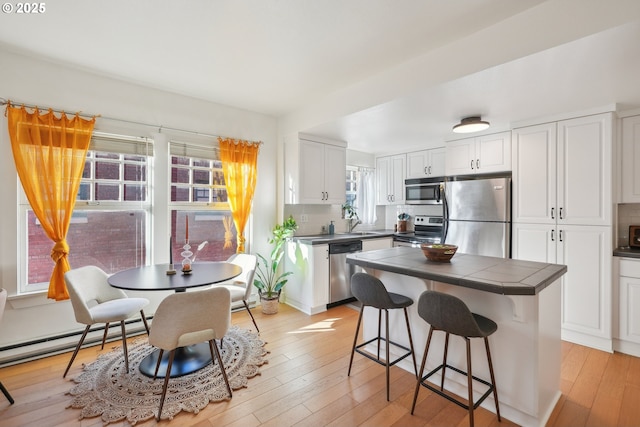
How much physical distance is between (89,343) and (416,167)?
185 inches

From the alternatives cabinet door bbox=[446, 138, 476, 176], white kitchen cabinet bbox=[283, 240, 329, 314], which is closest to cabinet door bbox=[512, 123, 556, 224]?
cabinet door bbox=[446, 138, 476, 176]

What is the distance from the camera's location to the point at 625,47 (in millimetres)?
1857

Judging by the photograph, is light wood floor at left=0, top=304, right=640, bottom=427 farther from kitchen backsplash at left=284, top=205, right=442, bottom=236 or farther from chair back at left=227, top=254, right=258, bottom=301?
kitchen backsplash at left=284, top=205, right=442, bottom=236

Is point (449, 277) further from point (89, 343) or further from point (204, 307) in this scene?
point (89, 343)

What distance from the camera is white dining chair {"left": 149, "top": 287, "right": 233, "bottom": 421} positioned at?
1872 millimetres

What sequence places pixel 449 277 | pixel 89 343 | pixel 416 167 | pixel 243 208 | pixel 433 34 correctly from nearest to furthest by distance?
pixel 449 277, pixel 433 34, pixel 89 343, pixel 243 208, pixel 416 167

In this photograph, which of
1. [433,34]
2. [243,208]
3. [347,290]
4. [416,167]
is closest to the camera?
[433,34]

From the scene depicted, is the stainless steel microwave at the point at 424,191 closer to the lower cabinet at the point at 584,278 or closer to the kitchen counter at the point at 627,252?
the lower cabinet at the point at 584,278

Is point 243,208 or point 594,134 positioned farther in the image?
point 243,208

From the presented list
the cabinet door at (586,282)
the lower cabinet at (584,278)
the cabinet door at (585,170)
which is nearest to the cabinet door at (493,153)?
the cabinet door at (585,170)

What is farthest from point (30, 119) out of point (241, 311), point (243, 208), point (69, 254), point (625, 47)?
point (625, 47)

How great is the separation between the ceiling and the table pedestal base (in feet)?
8.46

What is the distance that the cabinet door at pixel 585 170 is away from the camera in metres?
2.80

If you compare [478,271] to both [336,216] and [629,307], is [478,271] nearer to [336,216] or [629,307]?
[629,307]
